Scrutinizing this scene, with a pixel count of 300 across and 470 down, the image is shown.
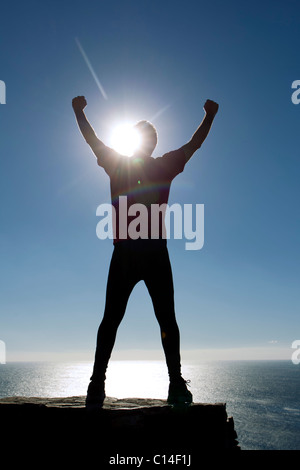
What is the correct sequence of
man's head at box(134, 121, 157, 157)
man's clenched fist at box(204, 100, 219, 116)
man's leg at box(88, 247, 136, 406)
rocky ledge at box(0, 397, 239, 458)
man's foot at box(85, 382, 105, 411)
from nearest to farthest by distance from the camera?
rocky ledge at box(0, 397, 239, 458), man's foot at box(85, 382, 105, 411), man's leg at box(88, 247, 136, 406), man's head at box(134, 121, 157, 157), man's clenched fist at box(204, 100, 219, 116)

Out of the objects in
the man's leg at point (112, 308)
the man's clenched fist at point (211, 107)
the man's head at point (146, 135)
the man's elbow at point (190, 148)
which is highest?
the man's clenched fist at point (211, 107)

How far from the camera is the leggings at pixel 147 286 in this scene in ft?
12.5

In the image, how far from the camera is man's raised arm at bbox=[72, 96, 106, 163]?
429 centimetres

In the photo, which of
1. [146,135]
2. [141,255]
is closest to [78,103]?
[146,135]

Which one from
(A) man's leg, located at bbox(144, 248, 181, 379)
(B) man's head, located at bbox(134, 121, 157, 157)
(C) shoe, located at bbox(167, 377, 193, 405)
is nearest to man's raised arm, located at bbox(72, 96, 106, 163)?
(B) man's head, located at bbox(134, 121, 157, 157)

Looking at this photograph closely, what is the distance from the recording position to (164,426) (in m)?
3.05

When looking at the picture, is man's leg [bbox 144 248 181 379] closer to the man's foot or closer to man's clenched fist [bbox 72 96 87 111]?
the man's foot

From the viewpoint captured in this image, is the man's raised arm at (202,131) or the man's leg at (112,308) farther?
the man's raised arm at (202,131)

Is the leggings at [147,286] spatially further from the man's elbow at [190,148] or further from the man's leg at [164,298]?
the man's elbow at [190,148]

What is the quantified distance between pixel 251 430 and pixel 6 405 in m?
102

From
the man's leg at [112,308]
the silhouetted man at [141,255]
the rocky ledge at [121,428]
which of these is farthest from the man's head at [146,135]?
the rocky ledge at [121,428]

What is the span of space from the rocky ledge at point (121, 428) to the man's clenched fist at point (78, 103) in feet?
12.0

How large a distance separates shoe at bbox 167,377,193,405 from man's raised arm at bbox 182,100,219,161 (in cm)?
278

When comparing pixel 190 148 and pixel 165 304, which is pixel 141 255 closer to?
pixel 165 304
